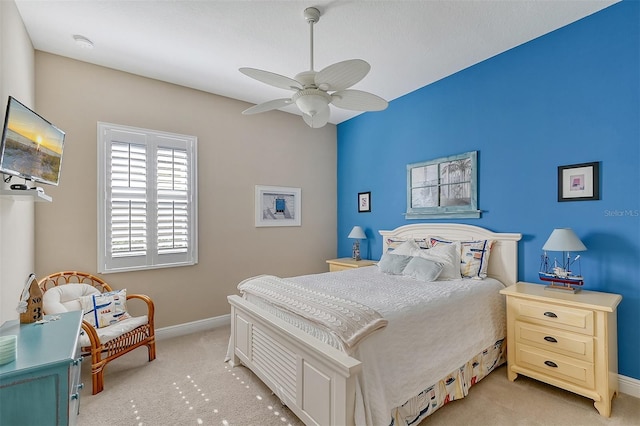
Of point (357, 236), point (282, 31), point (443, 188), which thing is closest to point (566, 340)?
point (443, 188)

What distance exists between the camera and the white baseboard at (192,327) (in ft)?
11.6

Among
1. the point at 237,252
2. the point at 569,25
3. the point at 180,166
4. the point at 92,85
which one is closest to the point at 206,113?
the point at 180,166

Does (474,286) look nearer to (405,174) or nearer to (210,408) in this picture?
(405,174)

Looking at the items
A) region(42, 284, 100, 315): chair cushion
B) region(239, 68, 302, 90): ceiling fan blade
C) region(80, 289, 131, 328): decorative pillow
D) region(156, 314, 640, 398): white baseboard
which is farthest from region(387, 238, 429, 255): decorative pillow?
region(42, 284, 100, 315): chair cushion

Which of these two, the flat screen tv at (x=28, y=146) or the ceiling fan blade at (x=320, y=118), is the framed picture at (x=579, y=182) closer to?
the ceiling fan blade at (x=320, y=118)

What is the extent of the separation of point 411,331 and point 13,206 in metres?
3.01

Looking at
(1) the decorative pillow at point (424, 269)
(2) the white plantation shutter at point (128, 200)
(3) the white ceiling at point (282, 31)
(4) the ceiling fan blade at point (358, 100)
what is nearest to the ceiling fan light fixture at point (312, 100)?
(4) the ceiling fan blade at point (358, 100)

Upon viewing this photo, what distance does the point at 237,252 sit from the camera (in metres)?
4.14

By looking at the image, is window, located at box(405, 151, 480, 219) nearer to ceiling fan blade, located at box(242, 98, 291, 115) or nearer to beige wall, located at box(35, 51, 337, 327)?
beige wall, located at box(35, 51, 337, 327)

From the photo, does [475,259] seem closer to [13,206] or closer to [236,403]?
[236,403]

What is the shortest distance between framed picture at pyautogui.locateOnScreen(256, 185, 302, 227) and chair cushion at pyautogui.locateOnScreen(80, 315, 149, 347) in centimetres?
192

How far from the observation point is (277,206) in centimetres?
453

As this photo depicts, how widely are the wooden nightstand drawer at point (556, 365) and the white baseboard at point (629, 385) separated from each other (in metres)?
0.51

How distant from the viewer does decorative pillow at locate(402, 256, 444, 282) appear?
113 inches
